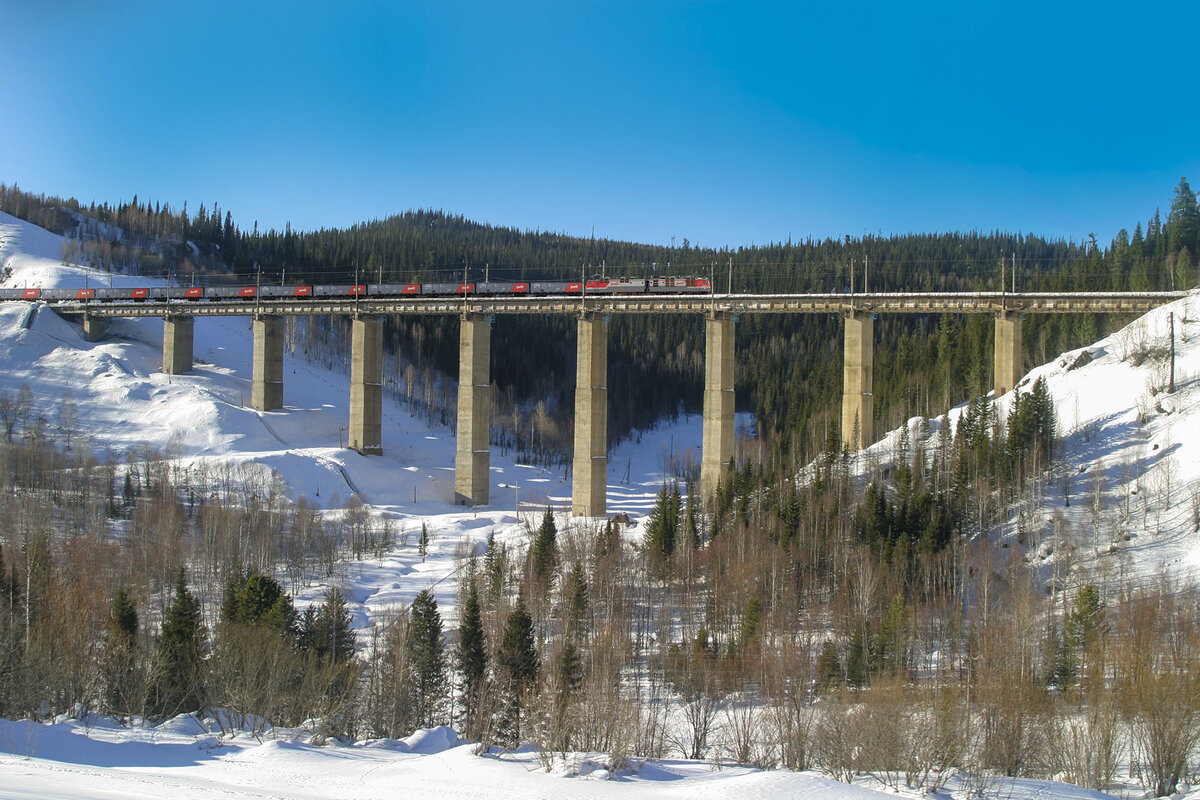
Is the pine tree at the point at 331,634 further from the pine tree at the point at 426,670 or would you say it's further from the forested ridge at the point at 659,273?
the forested ridge at the point at 659,273

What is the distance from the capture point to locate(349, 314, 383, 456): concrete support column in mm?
65625

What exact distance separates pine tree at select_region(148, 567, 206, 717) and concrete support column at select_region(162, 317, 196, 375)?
52.4m

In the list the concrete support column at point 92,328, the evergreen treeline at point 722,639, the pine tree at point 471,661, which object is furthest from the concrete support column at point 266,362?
the pine tree at point 471,661

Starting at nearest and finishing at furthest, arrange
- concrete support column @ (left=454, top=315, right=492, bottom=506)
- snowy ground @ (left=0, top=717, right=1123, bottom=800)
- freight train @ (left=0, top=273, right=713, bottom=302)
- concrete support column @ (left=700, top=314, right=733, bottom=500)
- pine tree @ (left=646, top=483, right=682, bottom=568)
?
snowy ground @ (left=0, top=717, right=1123, bottom=800), pine tree @ (left=646, top=483, right=682, bottom=568), concrete support column @ (left=700, top=314, right=733, bottom=500), freight train @ (left=0, top=273, right=713, bottom=302), concrete support column @ (left=454, top=315, right=492, bottom=506)

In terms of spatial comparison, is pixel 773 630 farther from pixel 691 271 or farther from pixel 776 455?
pixel 691 271

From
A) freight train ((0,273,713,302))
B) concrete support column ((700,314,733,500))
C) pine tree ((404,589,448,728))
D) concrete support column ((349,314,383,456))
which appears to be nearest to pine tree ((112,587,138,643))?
pine tree ((404,589,448,728))

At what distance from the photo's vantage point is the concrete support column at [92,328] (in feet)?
258

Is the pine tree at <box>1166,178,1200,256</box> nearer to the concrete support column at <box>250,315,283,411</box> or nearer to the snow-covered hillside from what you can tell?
the snow-covered hillside

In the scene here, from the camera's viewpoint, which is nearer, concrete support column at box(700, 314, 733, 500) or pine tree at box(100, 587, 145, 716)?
pine tree at box(100, 587, 145, 716)

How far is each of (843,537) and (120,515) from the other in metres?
41.9

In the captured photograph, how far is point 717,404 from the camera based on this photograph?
54.6m

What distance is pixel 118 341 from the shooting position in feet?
265

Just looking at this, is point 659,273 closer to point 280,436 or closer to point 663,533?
point 280,436

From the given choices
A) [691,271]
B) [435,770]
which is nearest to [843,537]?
[435,770]
